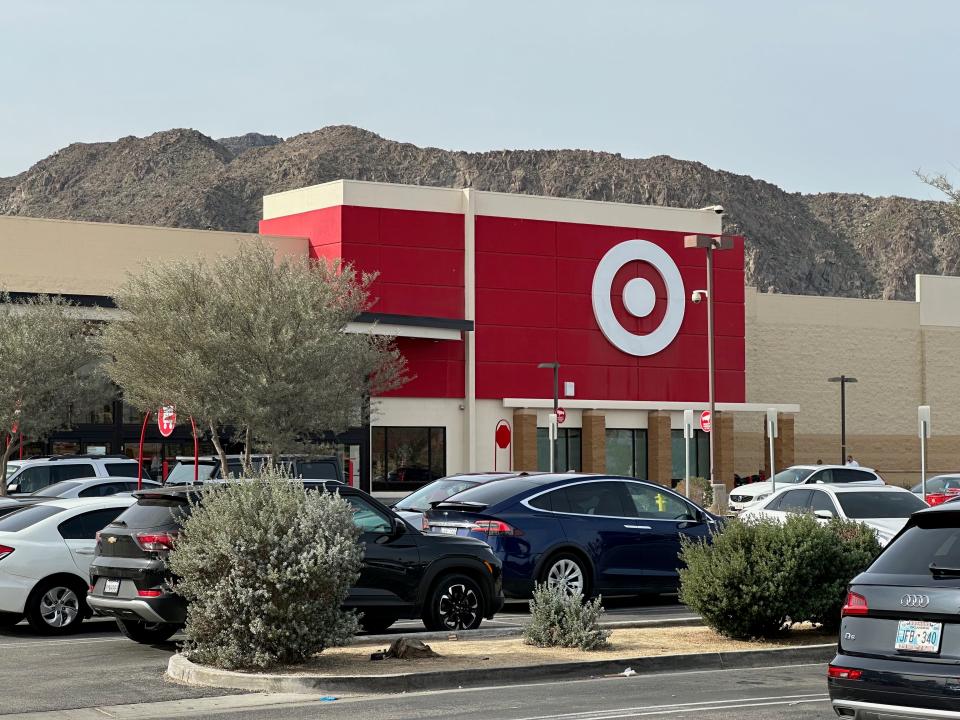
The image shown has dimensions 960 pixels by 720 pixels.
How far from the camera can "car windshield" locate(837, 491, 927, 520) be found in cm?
2242

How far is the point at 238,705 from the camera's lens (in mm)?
11859

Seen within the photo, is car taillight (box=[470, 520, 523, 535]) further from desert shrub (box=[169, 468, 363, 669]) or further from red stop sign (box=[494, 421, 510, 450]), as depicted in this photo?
A: red stop sign (box=[494, 421, 510, 450])

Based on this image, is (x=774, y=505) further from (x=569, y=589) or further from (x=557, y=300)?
(x=557, y=300)

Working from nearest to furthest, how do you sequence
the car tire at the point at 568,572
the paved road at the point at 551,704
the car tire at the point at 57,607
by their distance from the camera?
1. the paved road at the point at 551,704
2. the car tire at the point at 57,607
3. the car tire at the point at 568,572

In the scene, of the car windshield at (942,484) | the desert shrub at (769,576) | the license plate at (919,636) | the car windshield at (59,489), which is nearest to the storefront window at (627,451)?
the car windshield at (942,484)

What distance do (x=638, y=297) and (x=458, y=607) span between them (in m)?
37.1

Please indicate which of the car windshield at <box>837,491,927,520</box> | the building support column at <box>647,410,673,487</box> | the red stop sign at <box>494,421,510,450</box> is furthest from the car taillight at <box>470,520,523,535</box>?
the building support column at <box>647,410,673,487</box>

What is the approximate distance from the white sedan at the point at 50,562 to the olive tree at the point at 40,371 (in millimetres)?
15593

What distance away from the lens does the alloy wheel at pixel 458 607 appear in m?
16.1

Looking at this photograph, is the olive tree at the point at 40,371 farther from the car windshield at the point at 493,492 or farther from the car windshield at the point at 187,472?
the car windshield at the point at 493,492

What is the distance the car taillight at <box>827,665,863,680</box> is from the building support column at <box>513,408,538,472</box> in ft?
132

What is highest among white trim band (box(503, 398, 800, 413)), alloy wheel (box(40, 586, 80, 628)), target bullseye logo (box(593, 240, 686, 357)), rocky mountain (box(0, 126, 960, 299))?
rocky mountain (box(0, 126, 960, 299))

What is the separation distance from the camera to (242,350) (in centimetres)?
3128

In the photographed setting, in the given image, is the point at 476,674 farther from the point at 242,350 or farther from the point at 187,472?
the point at 242,350
